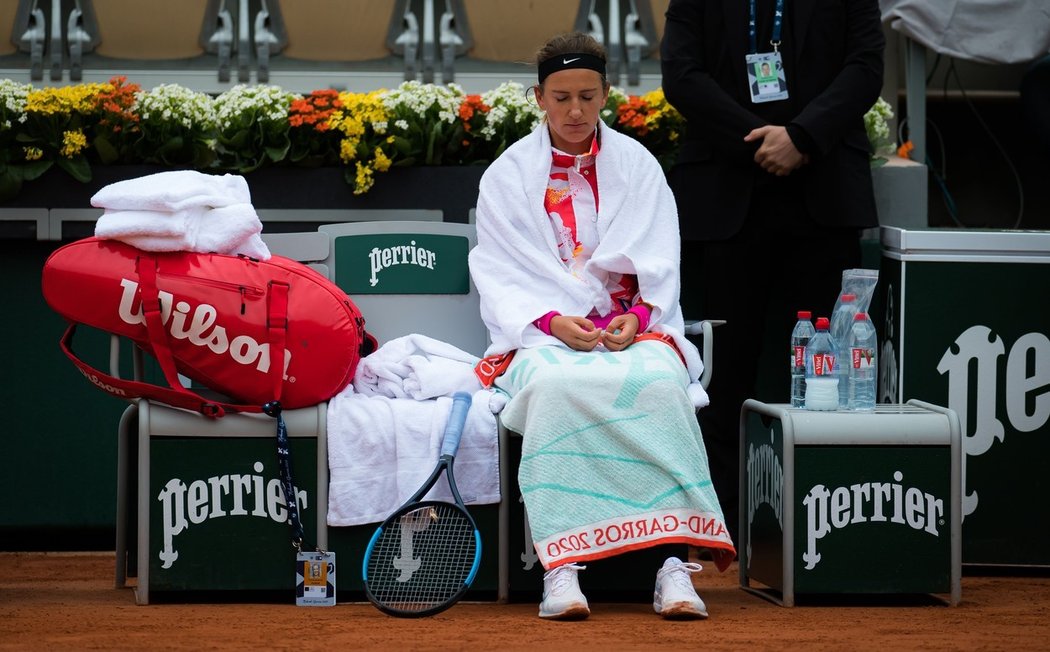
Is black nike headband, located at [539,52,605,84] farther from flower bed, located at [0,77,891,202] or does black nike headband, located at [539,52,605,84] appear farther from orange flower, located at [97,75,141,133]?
orange flower, located at [97,75,141,133]

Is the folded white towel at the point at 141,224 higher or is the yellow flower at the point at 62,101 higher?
the yellow flower at the point at 62,101

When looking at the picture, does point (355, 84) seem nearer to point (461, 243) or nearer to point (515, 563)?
point (461, 243)

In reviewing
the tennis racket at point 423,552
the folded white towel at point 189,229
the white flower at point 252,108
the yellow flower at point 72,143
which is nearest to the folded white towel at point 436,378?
the tennis racket at point 423,552

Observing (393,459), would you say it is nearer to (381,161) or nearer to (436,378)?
(436,378)

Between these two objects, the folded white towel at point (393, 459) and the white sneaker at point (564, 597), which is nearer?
the white sneaker at point (564, 597)

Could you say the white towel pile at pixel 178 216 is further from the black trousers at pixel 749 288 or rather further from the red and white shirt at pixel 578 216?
the black trousers at pixel 749 288

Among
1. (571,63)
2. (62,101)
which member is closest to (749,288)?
(571,63)

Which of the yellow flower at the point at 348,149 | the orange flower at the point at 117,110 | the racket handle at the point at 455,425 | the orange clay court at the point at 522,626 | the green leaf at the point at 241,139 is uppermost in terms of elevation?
the orange flower at the point at 117,110

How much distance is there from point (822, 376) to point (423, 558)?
119 cm

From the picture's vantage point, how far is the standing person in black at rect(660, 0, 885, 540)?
4.33m

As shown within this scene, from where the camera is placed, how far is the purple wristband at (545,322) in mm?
3848

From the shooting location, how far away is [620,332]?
12.5ft

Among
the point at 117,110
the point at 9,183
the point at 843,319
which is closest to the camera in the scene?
the point at 843,319

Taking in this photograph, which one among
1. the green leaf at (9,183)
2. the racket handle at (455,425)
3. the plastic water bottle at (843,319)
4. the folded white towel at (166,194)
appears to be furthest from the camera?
the green leaf at (9,183)
